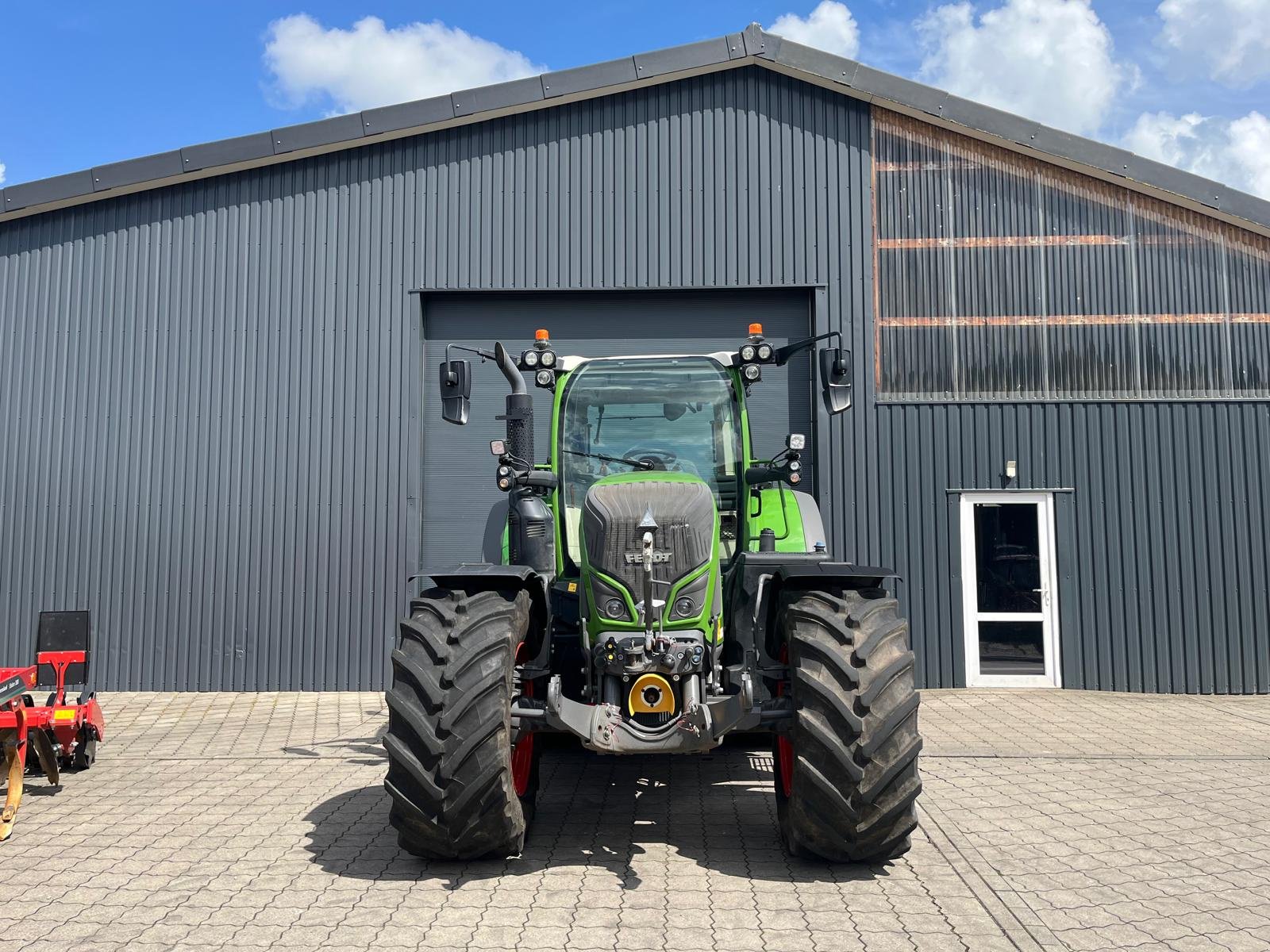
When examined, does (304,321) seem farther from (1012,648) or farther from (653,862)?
(1012,648)

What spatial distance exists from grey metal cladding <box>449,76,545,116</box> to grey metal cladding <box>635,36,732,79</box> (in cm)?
119

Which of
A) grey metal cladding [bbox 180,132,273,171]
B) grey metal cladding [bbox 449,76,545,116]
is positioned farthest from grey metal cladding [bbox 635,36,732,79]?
grey metal cladding [bbox 180,132,273,171]

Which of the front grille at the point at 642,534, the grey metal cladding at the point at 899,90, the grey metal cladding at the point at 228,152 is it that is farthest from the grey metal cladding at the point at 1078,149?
the grey metal cladding at the point at 228,152

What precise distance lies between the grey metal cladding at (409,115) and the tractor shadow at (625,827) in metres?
7.38

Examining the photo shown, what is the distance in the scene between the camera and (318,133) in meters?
10.6

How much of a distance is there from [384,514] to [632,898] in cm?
702

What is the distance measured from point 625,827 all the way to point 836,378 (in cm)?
292

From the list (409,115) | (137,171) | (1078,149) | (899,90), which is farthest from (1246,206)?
(137,171)

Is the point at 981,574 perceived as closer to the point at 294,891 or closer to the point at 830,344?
the point at 830,344

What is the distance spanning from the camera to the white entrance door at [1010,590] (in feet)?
32.9

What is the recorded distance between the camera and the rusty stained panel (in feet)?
33.6

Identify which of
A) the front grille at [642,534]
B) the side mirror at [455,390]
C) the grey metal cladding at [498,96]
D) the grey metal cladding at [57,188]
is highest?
the grey metal cladding at [498,96]

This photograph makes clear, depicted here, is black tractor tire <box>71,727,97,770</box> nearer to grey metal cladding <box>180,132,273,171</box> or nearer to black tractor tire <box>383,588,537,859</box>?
black tractor tire <box>383,588,537,859</box>

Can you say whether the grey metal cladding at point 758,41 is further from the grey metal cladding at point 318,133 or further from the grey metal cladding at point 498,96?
the grey metal cladding at point 318,133
